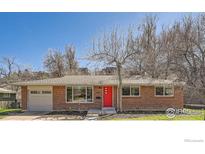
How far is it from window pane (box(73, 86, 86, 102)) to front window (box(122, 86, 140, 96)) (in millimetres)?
2829

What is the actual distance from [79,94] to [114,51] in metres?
3.88

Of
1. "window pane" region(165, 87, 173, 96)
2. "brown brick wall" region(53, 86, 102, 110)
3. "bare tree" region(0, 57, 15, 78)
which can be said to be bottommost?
"brown brick wall" region(53, 86, 102, 110)

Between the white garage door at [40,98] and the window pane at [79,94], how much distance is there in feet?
5.71

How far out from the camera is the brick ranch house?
20.0 m

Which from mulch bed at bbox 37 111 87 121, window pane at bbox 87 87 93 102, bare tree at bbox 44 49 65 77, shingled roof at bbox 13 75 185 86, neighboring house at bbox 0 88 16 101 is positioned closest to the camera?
Answer: mulch bed at bbox 37 111 87 121

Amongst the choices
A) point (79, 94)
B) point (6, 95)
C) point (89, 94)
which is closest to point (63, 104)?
point (79, 94)

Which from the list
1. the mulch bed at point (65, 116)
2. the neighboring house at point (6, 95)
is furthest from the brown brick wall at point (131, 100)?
the neighboring house at point (6, 95)

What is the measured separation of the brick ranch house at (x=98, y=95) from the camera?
20016 millimetres

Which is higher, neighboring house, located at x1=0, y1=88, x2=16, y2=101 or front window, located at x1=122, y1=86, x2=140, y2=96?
A: front window, located at x1=122, y1=86, x2=140, y2=96

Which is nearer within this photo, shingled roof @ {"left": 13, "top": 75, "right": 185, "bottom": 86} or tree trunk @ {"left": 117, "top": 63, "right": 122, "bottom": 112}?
tree trunk @ {"left": 117, "top": 63, "right": 122, "bottom": 112}

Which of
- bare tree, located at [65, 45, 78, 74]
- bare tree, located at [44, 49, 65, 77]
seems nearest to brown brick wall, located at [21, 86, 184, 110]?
bare tree, located at [65, 45, 78, 74]

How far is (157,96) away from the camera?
66.9 ft

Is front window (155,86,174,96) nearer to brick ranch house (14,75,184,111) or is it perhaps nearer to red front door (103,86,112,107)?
brick ranch house (14,75,184,111)

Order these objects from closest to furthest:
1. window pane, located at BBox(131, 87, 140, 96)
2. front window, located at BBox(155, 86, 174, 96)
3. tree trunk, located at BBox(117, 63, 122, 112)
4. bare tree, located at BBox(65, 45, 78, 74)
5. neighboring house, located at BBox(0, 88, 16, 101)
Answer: tree trunk, located at BBox(117, 63, 122, 112), window pane, located at BBox(131, 87, 140, 96), front window, located at BBox(155, 86, 174, 96), bare tree, located at BBox(65, 45, 78, 74), neighboring house, located at BBox(0, 88, 16, 101)
